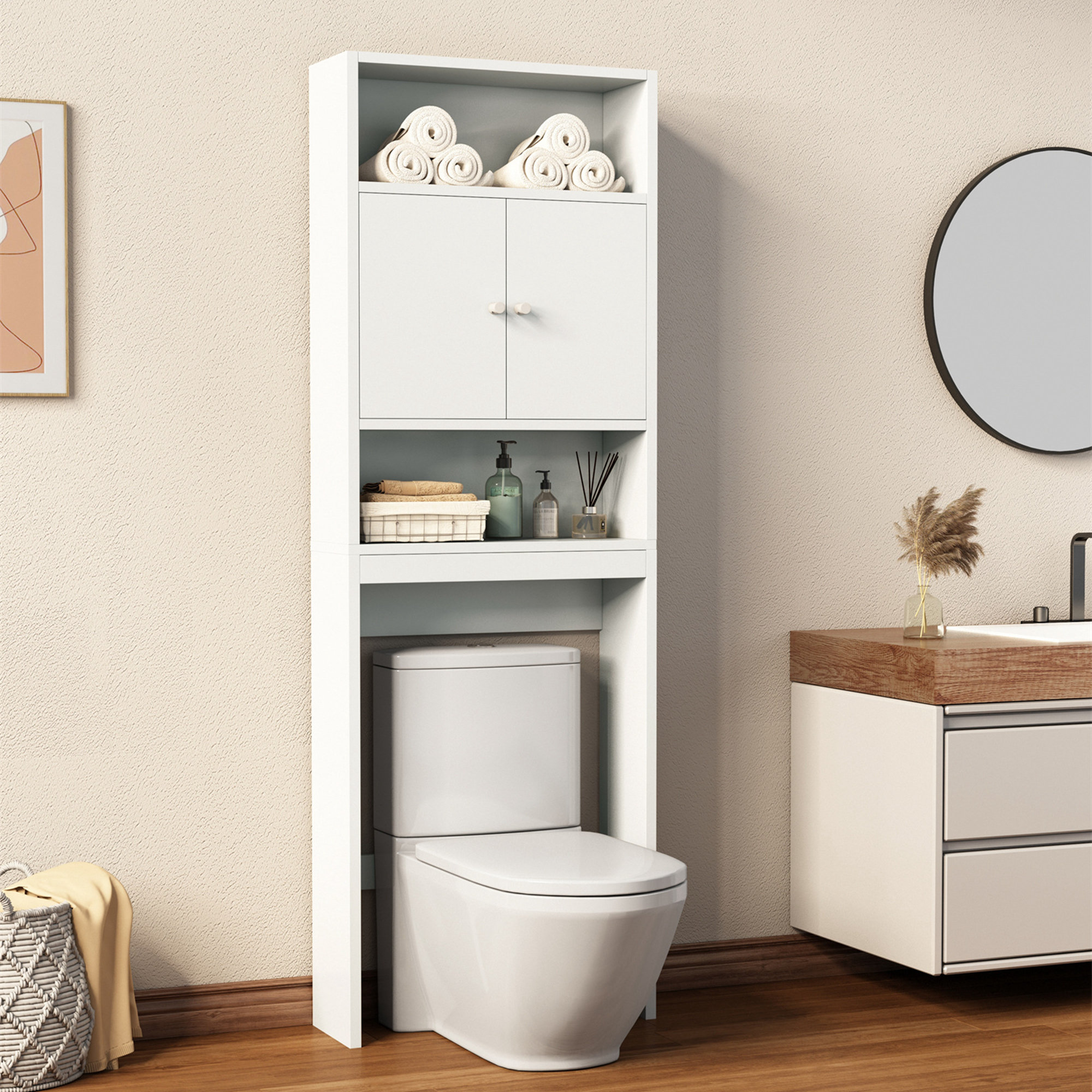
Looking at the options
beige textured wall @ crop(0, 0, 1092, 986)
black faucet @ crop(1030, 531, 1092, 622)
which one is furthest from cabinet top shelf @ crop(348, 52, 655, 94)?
black faucet @ crop(1030, 531, 1092, 622)

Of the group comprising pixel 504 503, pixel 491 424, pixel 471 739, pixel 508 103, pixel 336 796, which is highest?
pixel 508 103

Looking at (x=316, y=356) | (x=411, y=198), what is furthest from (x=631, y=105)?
(x=316, y=356)

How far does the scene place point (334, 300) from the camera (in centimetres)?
272

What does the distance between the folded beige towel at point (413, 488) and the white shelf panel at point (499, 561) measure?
4.6 inches

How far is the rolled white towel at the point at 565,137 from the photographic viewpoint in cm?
281

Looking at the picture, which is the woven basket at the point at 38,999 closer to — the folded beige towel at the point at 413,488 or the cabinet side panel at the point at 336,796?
the cabinet side panel at the point at 336,796

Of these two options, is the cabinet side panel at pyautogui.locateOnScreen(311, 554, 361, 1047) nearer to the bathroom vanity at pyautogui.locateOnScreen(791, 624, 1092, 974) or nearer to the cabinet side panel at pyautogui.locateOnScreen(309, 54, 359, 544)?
the cabinet side panel at pyautogui.locateOnScreen(309, 54, 359, 544)

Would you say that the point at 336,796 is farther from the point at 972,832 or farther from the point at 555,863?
the point at 972,832

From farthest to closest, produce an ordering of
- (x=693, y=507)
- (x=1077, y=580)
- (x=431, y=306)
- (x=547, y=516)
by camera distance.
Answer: (x=1077, y=580)
(x=693, y=507)
(x=547, y=516)
(x=431, y=306)

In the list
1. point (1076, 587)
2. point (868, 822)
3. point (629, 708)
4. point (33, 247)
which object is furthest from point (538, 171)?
point (1076, 587)

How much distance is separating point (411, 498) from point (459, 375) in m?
0.27

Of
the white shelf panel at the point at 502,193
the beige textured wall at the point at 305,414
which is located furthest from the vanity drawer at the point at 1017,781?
the white shelf panel at the point at 502,193

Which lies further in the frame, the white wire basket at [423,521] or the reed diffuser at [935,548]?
the reed diffuser at [935,548]

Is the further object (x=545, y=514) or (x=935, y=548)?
(x=935, y=548)
